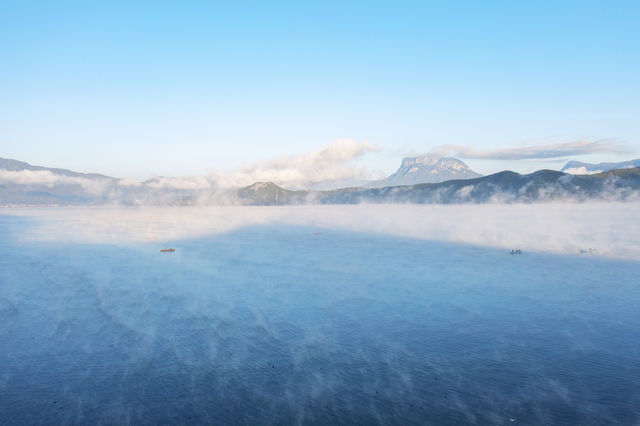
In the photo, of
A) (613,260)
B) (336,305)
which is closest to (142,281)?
(336,305)

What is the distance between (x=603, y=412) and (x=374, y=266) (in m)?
30.6

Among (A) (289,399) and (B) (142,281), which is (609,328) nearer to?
(A) (289,399)

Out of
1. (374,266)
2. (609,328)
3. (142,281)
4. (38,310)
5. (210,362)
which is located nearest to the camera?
(210,362)

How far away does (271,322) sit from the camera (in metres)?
22.1

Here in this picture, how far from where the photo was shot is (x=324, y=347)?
59.3 ft

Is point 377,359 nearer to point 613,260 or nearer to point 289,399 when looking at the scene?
point 289,399

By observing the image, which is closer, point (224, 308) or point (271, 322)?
point (271, 322)

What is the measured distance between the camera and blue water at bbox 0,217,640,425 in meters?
12.4

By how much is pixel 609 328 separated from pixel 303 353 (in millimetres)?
18031

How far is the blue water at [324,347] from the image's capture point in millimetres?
12445

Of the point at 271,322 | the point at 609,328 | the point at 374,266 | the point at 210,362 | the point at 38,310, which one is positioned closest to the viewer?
the point at 210,362

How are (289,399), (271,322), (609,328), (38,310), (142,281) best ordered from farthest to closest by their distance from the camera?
1. (142,281)
2. (38,310)
3. (271,322)
4. (609,328)
5. (289,399)

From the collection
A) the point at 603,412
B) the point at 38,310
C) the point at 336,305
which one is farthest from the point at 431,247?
the point at 38,310

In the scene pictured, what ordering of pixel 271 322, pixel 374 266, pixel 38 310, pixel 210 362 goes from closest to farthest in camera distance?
1. pixel 210 362
2. pixel 271 322
3. pixel 38 310
4. pixel 374 266
